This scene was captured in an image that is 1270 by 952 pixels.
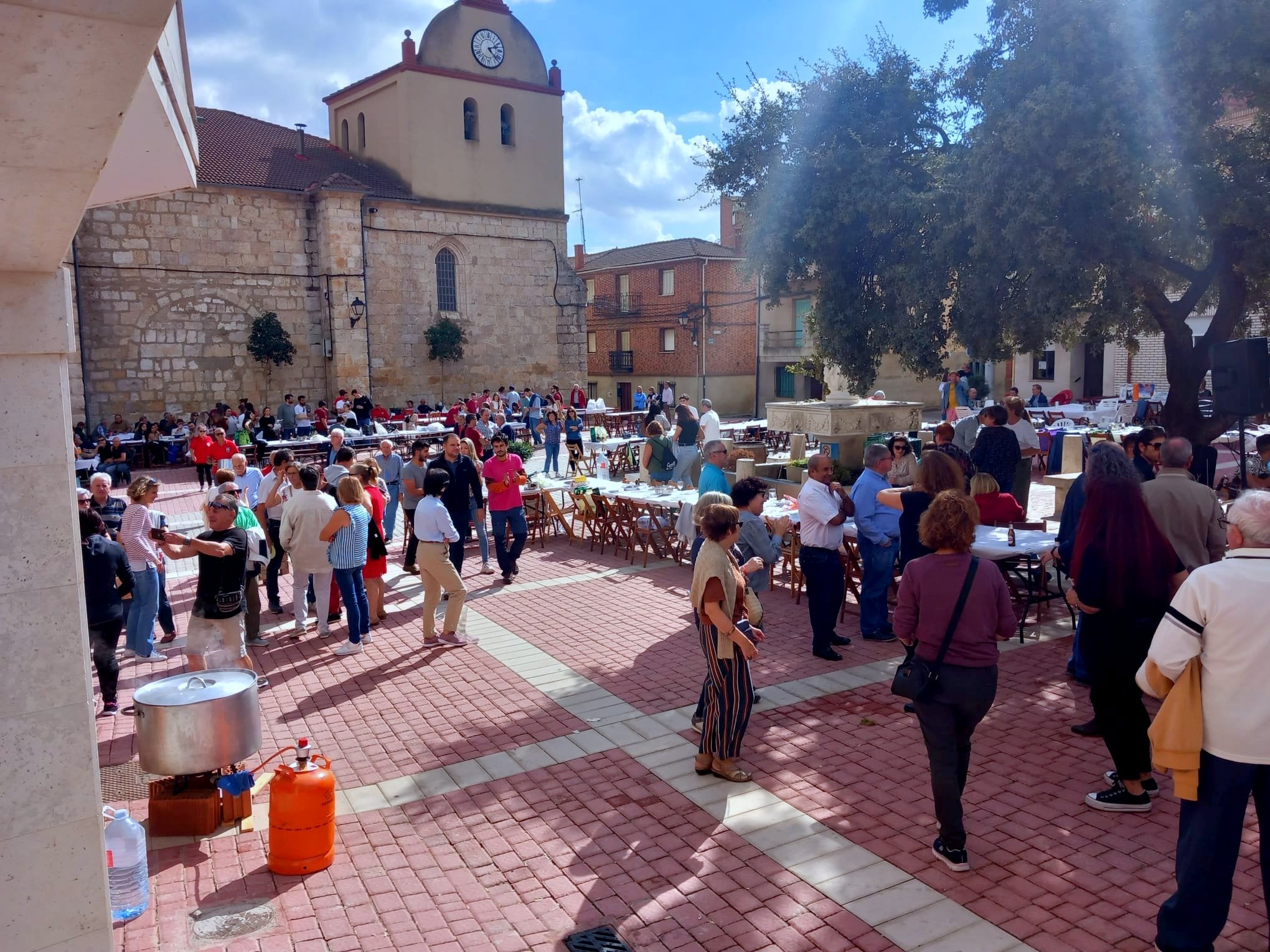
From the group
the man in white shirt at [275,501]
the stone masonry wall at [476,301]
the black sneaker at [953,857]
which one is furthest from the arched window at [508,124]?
the black sneaker at [953,857]

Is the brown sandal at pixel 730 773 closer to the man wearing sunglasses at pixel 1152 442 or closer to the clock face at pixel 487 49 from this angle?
the man wearing sunglasses at pixel 1152 442

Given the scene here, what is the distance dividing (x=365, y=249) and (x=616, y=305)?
17960 millimetres

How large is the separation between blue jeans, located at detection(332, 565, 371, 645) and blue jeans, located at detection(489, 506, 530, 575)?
244cm

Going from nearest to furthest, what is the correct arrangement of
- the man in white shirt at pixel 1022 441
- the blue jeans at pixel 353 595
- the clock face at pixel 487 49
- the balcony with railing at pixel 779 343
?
1. the blue jeans at pixel 353 595
2. the man in white shirt at pixel 1022 441
3. the clock face at pixel 487 49
4. the balcony with railing at pixel 779 343

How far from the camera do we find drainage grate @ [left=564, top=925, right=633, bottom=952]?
3916 mm

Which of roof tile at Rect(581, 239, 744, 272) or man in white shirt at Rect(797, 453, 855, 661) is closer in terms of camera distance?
man in white shirt at Rect(797, 453, 855, 661)

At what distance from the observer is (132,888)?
4.18m

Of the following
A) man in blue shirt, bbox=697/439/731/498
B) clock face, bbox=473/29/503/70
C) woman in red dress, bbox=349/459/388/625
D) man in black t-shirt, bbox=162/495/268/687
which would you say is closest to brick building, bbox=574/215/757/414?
clock face, bbox=473/29/503/70

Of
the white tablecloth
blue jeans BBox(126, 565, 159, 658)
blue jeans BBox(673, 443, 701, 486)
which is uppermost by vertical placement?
blue jeans BBox(673, 443, 701, 486)

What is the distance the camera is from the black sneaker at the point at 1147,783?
497 centimetres

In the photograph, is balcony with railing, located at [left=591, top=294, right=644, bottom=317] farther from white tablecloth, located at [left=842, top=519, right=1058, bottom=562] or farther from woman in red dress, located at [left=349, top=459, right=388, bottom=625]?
white tablecloth, located at [left=842, top=519, right=1058, bottom=562]

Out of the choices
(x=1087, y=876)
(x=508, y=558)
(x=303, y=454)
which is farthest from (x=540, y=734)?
(x=303, y=454)

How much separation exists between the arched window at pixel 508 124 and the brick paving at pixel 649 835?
27.7 metres

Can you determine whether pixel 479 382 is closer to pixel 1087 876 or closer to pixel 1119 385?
pixel 1119 385
